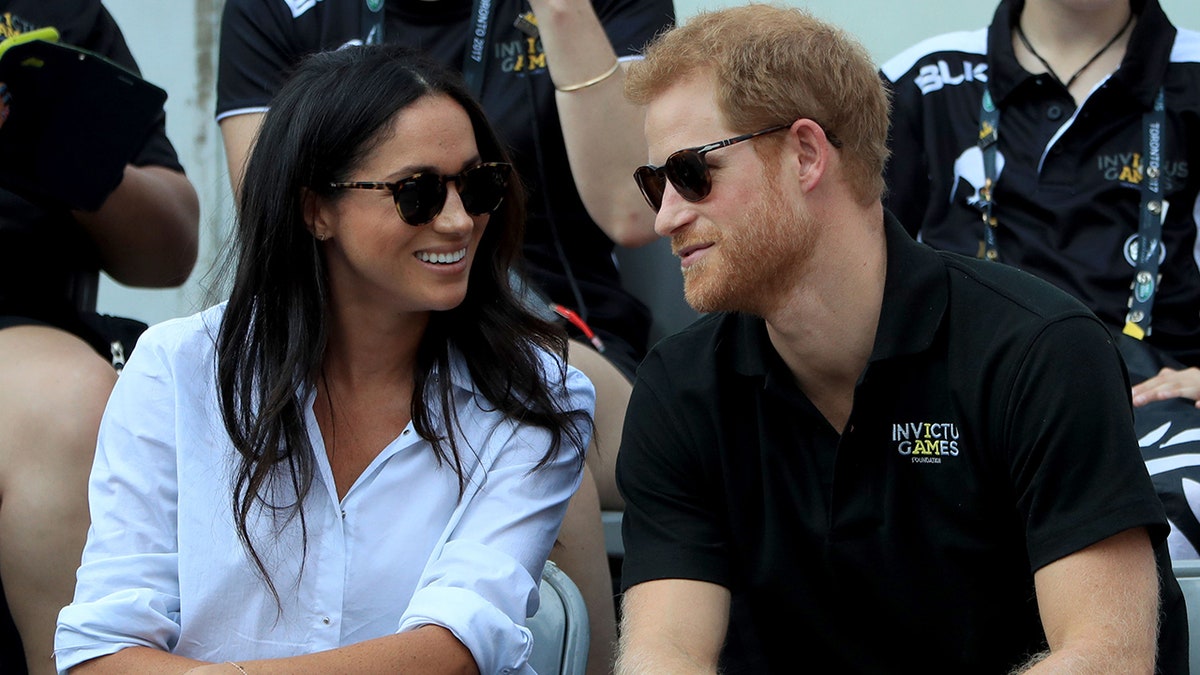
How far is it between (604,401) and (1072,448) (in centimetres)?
103

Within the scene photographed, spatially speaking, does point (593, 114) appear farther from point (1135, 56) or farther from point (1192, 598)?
point (1192, 598)

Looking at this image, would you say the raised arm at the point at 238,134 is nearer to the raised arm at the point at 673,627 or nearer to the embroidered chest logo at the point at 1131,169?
the raised arm at the point at 673,627

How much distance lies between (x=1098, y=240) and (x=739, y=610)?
4.67 feet

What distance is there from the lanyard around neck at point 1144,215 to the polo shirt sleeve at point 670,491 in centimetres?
129

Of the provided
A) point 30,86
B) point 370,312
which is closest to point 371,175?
point 370,312

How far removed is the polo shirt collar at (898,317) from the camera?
75.9 inches

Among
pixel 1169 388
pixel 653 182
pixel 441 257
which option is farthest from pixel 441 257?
pixel 1169 388

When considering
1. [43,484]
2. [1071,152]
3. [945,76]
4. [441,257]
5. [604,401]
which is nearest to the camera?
[441,257]

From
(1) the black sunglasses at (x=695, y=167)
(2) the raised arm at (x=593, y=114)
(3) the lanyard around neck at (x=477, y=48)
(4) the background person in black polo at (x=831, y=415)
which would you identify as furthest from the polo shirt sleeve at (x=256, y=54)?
(1) the black sunglasses at (x=695, y=167)

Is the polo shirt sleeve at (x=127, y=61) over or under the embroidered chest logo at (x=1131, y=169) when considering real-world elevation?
over

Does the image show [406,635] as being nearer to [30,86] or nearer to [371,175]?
[371,175]

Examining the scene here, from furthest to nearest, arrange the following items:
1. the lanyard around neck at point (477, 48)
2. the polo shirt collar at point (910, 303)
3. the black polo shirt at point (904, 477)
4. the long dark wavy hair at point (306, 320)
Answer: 1. the lanyard around neck at point (477, 48)
2. the long dark wavy hair at point (306, 320)
3. the polo shirt collar at point (910, 303)
4. the black polo shirt at point (904, 477)

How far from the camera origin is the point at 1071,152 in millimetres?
3094

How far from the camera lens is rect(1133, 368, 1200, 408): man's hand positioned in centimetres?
270
